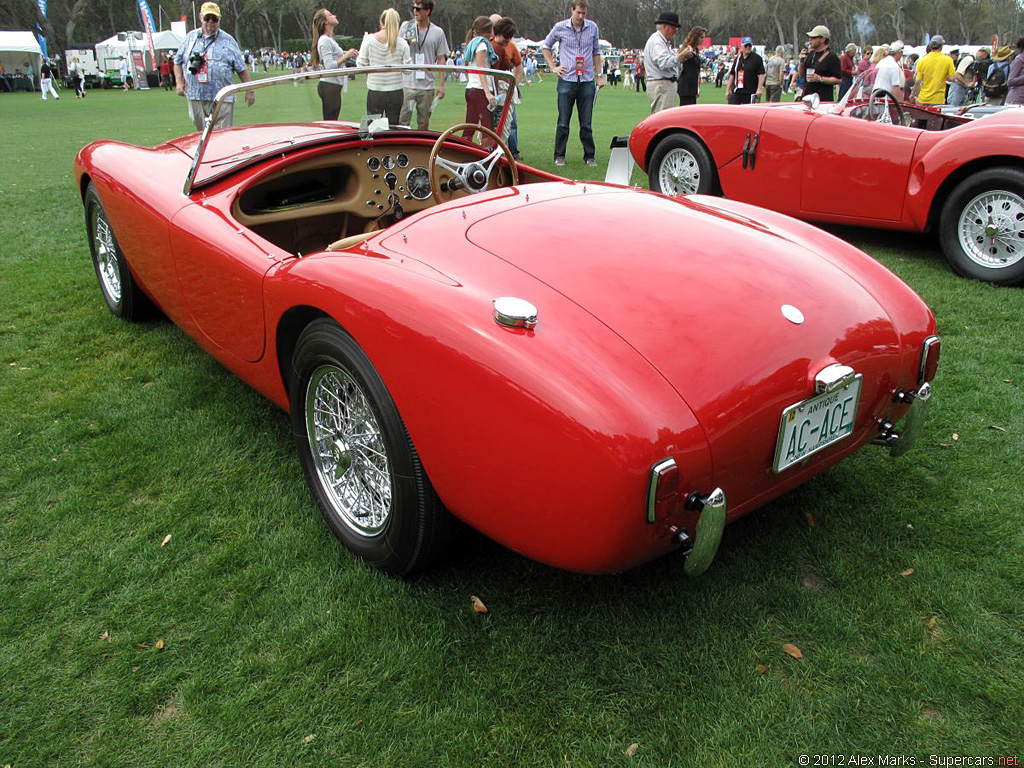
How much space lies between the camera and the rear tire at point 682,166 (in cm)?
639

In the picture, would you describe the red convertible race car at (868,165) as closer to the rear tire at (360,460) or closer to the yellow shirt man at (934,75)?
the rear tire at (360,460)

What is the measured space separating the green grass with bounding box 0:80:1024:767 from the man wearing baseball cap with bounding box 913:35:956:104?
35.8 ft

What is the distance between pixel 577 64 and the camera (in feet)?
29.0

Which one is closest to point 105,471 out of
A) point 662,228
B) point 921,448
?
point 662,228

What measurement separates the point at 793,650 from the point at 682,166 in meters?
5.24

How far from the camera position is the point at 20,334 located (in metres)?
4.29

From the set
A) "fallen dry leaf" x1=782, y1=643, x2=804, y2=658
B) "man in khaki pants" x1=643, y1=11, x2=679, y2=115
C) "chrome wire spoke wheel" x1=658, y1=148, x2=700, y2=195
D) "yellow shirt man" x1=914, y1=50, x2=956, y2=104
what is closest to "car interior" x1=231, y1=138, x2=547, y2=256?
"fallen dry leaf" x1=782, y1=643, x2=804, y2=658

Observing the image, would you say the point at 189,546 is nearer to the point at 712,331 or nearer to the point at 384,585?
the point at 384,585

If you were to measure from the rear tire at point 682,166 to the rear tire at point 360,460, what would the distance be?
14.7ft

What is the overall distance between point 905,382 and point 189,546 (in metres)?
2.30

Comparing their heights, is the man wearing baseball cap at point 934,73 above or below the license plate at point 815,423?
above

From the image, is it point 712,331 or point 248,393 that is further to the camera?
point 248,393

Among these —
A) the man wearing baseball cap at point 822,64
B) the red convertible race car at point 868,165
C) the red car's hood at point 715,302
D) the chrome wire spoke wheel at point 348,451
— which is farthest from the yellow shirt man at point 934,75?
the chrome wire spoke wheel at point 348,451

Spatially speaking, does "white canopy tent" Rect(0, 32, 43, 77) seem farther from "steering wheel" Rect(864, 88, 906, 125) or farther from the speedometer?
the speedometer
